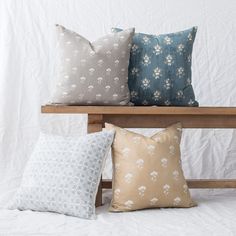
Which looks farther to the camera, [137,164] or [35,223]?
[137,164]

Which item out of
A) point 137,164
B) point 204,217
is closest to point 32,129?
point 137,164

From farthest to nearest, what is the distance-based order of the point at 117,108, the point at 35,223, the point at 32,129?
the point at 32,129 < the point at 117,108 < the point at 35,223

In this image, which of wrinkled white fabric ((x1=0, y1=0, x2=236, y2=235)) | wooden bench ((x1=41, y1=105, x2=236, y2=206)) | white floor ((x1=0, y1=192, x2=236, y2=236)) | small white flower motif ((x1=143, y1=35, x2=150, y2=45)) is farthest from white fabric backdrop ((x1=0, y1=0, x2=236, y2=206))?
white floor ((x1=0, y1=192, x2=236, y2=236))

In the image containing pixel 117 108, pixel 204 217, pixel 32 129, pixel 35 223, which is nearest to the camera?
pixel 35 223

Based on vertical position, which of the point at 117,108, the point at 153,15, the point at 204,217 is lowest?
the point at 204,217

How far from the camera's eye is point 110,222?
181 cm

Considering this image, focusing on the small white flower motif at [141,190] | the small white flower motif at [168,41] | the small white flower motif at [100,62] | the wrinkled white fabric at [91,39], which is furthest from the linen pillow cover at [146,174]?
the wrinkled white fabric at [91,39]

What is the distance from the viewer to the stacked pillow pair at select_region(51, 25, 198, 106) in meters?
2.04

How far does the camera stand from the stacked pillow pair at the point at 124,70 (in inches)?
80.1

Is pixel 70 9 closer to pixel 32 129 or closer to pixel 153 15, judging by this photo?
pixel 153 15

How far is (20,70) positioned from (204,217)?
3.80 feet

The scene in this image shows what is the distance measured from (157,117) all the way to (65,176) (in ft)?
1.53

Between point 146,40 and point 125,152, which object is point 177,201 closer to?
point 125,152

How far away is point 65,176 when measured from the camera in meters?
1.89
